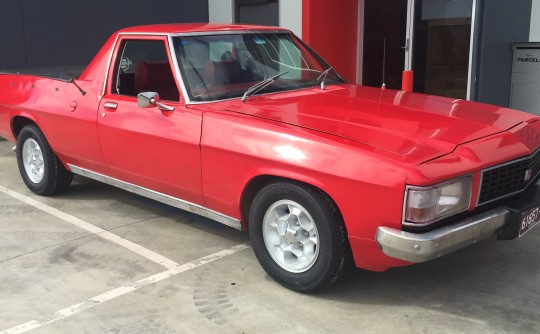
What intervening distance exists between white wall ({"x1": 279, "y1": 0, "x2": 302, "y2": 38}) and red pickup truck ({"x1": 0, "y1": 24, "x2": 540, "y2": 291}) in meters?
4.76

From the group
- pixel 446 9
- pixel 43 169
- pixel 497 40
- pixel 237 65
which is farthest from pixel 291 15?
pixel 237 65

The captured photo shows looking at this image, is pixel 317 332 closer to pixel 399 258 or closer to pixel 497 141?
pixel 399 258

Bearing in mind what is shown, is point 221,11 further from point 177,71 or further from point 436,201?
point 436,201

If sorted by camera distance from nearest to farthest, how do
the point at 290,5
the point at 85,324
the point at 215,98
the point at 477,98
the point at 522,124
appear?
the point at 85,324, the point at 522,124, the point at 215,98, the point at 477,98, the point at 290,5

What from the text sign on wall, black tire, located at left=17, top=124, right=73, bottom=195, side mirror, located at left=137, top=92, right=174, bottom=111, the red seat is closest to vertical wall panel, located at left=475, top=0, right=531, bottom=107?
the text sign on wall

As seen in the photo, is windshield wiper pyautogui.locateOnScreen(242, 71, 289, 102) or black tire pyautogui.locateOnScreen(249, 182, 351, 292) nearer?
black tire pyautogui.locateOnScreen(249, 182, 351, 292)

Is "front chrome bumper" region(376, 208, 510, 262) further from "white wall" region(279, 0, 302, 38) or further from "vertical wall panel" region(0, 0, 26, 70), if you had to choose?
"vertical wall panel" region(0, 0, 26, 70)

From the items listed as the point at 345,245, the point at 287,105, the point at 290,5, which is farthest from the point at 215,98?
the point at 290,5

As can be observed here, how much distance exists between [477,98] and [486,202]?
490 centimetres

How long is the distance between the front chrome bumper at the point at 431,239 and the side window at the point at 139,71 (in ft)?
7.84

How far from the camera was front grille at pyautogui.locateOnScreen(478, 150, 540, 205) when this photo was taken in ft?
10.7

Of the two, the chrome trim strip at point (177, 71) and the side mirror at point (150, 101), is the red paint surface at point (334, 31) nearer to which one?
the chrome trim strip at point (177, 71)

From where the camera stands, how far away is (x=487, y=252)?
13.8 ft

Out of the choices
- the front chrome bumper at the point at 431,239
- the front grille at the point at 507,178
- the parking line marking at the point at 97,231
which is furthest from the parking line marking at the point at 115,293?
the front grille at the point at 507,178
